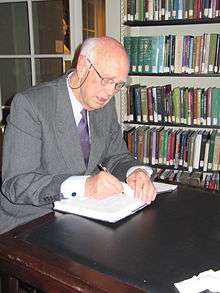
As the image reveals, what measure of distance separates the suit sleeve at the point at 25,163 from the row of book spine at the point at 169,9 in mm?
1722

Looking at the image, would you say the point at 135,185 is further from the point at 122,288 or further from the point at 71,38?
the point at 71,38

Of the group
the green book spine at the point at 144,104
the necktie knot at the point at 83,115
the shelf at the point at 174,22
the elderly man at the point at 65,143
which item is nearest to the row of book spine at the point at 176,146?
the green book spine at the point at 144,104

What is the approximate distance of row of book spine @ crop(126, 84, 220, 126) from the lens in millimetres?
2617

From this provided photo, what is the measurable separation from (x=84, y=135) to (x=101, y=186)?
1.11ft

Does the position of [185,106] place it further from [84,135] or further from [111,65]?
[111,65]

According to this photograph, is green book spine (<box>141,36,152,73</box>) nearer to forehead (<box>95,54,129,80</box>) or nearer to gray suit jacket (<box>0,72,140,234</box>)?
gray suit jacket (<box>0,72,140,234</box>)

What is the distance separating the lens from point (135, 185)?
1.23 m

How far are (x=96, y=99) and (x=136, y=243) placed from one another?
23.6 inches

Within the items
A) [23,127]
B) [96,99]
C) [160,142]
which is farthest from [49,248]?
[160,142]

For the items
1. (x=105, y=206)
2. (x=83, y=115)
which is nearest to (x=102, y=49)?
(x=83, y=115)

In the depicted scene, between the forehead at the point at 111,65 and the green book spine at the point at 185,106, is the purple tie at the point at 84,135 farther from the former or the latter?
the green book spine at the point at 185,106

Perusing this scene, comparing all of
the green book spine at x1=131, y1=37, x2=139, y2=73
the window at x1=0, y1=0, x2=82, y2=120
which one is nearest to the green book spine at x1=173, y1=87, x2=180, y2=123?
the green book spine at x1=131, y1=37, x2=139, y2=73

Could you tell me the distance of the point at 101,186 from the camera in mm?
1123

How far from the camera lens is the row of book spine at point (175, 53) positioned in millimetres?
2551
